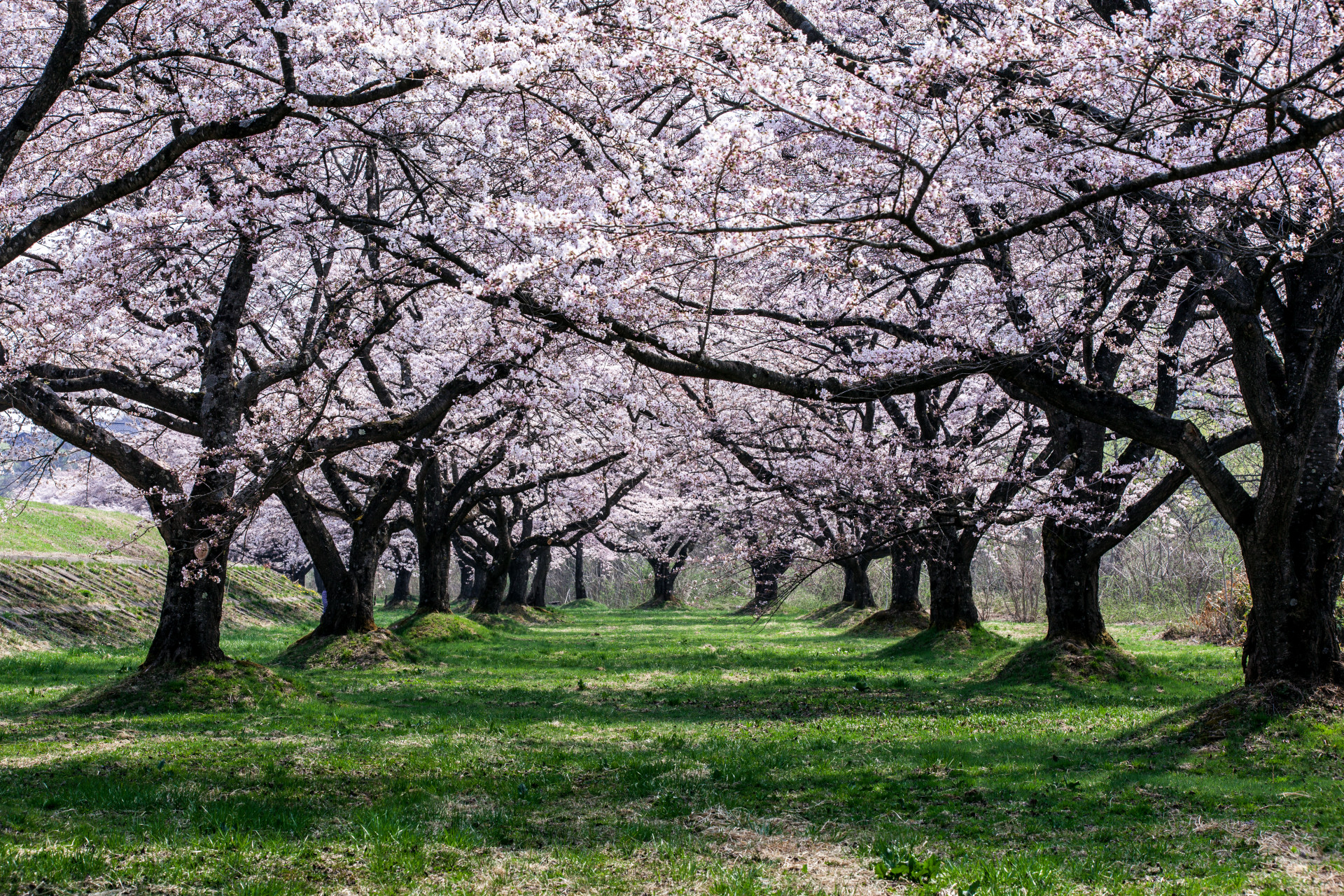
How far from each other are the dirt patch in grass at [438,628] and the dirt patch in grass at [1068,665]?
1221 centimetres

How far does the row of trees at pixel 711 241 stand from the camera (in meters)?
7.26

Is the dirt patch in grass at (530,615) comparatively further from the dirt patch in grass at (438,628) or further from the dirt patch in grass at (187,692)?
the dirt patch in grass at (187,692)

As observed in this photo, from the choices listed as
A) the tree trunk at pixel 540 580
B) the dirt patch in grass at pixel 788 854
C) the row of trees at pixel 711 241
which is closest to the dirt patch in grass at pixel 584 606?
the tree trunk at pixel 540 580

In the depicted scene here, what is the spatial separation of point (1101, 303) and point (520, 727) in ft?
26.3

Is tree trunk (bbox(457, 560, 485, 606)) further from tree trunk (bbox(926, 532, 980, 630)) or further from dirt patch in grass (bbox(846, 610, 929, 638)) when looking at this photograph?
tree trunk (bbox(926, 532, 980, 630))

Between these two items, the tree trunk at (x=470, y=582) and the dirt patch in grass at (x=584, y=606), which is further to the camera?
the dirt patch in grass at (x=584, y=606)

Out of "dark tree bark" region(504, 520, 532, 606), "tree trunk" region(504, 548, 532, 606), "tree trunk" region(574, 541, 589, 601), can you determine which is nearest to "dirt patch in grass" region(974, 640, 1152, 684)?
"dark tree bark" region(504, 520, 532, 606)

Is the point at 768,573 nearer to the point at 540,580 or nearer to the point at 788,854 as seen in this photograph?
the point at 788,854

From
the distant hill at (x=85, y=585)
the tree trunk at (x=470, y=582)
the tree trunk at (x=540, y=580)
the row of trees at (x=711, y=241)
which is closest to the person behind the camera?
the row of trees at (x=711, y=241)

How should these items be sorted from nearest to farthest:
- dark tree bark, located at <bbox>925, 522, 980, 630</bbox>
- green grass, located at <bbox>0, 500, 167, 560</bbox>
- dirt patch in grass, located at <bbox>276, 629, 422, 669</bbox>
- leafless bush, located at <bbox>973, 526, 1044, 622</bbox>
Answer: dirt patch in grass, located at <bbox>276, 629, 422, 669</bbox> → dark tree bark, located at <bbox>925, 522, 980, 630</bbox> → green grass, located at <bbox>0, 500, 167, 560</bbox> → leafless bush, located at <bbox>973, 526, 1044, 622</bbox>

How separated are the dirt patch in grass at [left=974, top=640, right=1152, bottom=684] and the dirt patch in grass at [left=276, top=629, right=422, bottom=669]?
10408 mm

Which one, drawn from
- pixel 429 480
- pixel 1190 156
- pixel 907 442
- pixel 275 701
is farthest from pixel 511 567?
pixel 1190 156

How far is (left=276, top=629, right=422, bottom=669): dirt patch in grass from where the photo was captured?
16.6 metres

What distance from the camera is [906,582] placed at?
24734 millimetres
